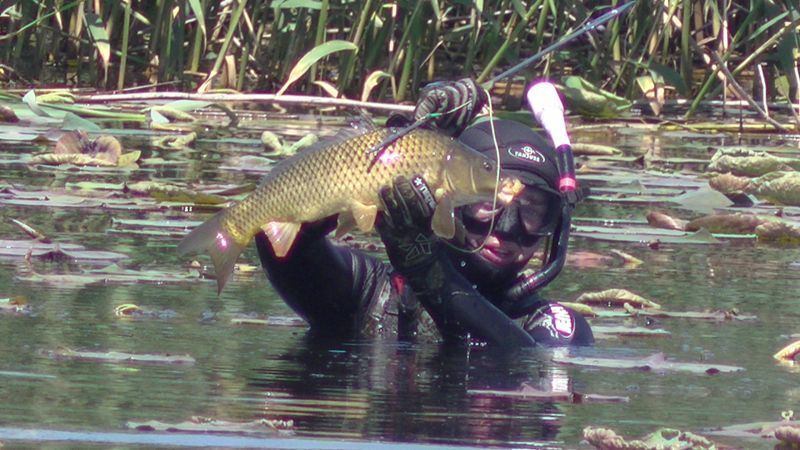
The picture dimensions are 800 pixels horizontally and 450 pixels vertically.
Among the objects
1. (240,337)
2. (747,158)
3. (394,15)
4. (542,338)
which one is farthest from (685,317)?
(394,15)

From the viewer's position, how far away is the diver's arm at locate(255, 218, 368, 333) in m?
5.01

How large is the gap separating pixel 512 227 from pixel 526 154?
0.21m

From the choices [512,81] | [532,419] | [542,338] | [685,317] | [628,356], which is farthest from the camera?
[512,81]

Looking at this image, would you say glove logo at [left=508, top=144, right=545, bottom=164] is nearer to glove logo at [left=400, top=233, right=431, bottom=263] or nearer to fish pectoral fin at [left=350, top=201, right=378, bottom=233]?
glove logo at [left=400, top=233, right=431, bottom=263]

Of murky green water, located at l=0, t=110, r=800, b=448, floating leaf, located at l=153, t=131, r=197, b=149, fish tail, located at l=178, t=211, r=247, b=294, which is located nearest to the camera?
murky green water, located at l=0, t=110, r=800, b=448

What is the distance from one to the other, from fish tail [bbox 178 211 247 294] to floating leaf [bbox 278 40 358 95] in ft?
17.7

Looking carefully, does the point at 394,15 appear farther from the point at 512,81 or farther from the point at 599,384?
the point at 599,384

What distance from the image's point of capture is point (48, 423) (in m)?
3.54

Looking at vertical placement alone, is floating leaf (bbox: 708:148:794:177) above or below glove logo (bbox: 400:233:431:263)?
below

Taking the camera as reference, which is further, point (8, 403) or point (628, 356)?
point (628, 356)

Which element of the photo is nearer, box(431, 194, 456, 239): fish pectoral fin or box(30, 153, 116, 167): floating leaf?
box(431, 194, 456, 239): fish pectoral fin

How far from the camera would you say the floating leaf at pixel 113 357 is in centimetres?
434

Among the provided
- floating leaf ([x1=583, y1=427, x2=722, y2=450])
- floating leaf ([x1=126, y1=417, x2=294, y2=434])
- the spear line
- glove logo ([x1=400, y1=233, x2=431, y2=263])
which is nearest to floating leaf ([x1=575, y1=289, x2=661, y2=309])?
the spear line

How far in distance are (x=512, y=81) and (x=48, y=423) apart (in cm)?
970
